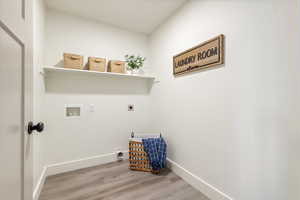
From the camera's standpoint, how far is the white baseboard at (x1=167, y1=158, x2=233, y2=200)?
4.74 feet

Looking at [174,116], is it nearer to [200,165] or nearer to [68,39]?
[200,165]

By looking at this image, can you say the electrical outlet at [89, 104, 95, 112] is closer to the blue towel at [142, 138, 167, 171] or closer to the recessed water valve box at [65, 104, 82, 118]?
the recessed water valve box at [65, 104, 82, 118]

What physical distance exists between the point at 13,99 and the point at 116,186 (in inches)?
61.6

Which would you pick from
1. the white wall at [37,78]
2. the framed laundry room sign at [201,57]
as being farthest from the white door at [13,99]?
the framed laundry room sign at [201,57]

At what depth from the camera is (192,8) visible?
5.78 ft

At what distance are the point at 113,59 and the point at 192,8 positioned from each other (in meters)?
1.43

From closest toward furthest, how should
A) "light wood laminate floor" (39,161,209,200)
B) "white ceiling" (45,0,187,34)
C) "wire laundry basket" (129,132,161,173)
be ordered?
"light wood laminate floor" (39,161,209,200), "white ceiling" (45,0,187,34), "wire laundry basket" (129,132,161,173)

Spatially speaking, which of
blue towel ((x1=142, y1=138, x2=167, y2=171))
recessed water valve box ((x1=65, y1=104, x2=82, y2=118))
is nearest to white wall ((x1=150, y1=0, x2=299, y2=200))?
blue towel ((x1=142, y1=138, x2=167, y2=171))

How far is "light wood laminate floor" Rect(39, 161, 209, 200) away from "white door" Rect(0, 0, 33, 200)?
1.05m

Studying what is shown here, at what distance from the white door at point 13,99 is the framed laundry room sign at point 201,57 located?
60.4 inches

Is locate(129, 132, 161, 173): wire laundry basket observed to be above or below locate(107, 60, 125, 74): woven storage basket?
below

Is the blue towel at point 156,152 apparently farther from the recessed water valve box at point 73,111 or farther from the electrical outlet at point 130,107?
the recessed water valve box at point 73,111

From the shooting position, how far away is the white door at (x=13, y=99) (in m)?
0.51

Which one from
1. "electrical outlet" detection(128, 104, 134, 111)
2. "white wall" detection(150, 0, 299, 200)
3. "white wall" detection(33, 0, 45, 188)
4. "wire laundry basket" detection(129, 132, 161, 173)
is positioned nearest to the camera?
"white wall" detection(150, 0, 299, 200)
